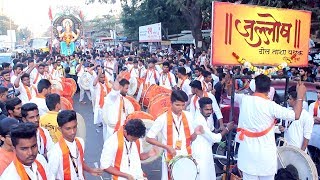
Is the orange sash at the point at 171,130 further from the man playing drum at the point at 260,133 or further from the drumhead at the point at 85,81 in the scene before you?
the drumhead at the point at 85,81

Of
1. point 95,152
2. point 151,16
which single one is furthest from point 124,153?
point 151,16

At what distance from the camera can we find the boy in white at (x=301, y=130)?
512cm

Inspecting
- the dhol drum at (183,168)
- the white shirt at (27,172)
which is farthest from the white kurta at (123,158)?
the white shirt at (27,172)

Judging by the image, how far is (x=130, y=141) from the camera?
3.93m

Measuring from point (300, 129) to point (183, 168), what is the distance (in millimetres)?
1845

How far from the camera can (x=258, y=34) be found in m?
4.81

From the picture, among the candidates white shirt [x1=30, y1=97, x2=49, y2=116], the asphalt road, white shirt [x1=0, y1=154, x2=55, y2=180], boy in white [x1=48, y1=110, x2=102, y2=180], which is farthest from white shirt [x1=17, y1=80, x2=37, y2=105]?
white shirt [x1=0, y1=154, x2=55, y2=180]

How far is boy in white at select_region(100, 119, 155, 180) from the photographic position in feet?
12.6

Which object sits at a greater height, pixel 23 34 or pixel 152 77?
pixel 23 34

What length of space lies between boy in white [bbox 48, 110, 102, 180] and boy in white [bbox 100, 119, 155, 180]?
6.9 inches

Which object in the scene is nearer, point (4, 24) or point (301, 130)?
point (301, 130)

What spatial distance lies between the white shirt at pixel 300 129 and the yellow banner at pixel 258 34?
72 cm

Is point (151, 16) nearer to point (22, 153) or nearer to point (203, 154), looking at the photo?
point (203, 154)

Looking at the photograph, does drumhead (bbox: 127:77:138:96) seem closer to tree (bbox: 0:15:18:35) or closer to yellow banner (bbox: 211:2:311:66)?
yellow banner (bbox: 211:2:311:66)
